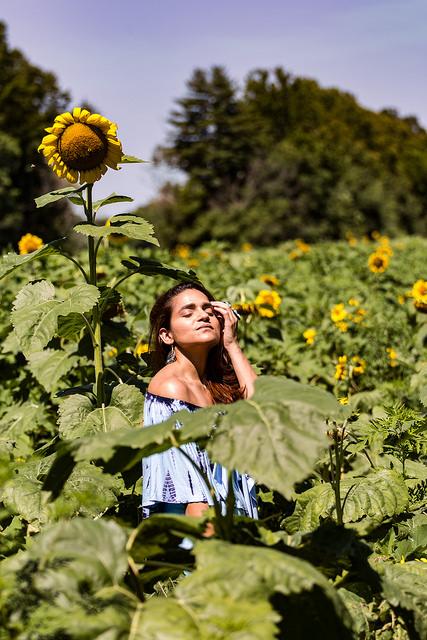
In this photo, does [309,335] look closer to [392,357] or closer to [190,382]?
[392,357]

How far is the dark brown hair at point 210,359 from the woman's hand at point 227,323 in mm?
42

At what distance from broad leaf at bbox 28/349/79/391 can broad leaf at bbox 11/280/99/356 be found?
1.29ft

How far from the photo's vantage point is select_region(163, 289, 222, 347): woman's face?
270 cm

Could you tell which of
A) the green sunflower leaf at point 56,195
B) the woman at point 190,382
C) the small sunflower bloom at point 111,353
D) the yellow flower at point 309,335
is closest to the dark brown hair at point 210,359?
the woman at point 190,382

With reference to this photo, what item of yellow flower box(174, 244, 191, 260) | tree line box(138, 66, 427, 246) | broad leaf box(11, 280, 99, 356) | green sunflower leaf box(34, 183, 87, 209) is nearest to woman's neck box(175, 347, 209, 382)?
broad leaf box(11, 280, 99, 356)

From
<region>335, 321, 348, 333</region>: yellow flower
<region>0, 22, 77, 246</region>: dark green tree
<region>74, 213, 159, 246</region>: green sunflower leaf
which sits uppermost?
<region>0, 22, 77, 246</region>: dark green tree

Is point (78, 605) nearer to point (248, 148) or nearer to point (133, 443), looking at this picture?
point (133, 443)

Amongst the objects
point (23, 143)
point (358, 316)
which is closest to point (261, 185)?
point (23, 143)

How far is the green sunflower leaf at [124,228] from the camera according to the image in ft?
8.29

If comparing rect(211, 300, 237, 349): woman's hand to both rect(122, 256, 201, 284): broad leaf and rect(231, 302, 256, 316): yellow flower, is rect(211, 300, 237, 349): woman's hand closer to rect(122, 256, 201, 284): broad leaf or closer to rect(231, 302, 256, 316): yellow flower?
rect(122, 256, 201, 284): broad leaf

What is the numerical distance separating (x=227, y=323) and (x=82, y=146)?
0.79 metres

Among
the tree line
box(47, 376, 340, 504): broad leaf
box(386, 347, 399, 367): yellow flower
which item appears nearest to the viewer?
box(47, 376, 340, 504): broad leaf

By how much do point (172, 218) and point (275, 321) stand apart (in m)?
32.8

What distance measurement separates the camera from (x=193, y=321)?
2727 mm
